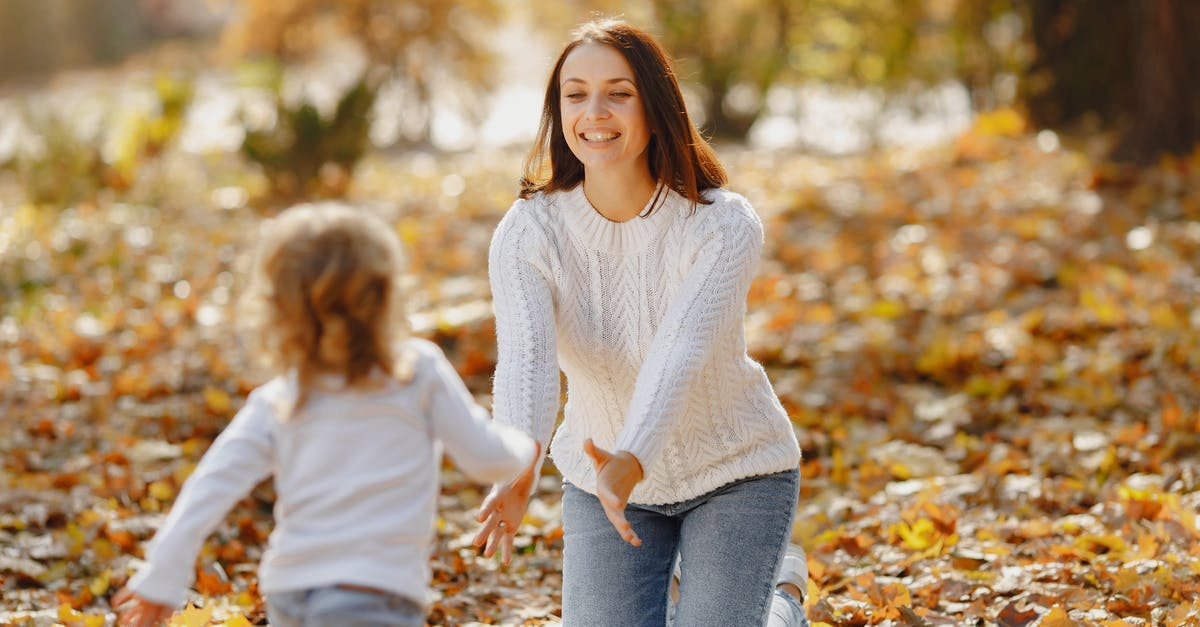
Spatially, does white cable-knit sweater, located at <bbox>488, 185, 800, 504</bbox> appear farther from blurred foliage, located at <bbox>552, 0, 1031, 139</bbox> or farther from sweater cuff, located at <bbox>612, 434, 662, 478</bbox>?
blurred foliage, located at <bbox>552, 0, 1031, 139</bbox>

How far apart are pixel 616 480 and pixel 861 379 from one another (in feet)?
9.28

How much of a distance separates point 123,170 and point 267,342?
7637 mm

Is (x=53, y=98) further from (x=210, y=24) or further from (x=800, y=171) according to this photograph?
(x=210, y=24)

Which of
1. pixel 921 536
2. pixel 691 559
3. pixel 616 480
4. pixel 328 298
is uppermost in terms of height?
pixel 328 298

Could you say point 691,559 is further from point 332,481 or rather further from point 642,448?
point 332,481

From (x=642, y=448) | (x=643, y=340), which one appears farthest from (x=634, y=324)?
(x=642, y=448)

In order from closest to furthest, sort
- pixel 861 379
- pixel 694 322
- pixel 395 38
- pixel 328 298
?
pixel 328 298 < pixel 694 322 < pixel 861 379 < pixel 395 38

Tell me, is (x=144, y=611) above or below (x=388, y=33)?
below

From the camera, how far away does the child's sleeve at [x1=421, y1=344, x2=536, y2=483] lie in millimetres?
1931

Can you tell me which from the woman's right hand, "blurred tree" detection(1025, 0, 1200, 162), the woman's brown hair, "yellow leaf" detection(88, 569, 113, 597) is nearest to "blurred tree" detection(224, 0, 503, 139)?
"blurred tree" detection(1025, 0, 1200, 162)

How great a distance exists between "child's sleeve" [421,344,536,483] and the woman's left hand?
0.42 metres

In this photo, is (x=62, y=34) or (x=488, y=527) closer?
(x=488, y=527)

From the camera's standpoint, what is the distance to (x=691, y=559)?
2.75 metres

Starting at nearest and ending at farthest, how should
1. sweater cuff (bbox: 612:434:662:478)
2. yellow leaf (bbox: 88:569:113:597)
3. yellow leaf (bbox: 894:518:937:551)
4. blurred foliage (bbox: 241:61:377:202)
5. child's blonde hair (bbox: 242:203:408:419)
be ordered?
child's blonde hair (bbox: 242:203:408:419), sweater cuff (bbox: 612:434:662:478), yellow leaf (bbox: 88:569:113:597), yellow leaf (bbox: 894:518:937:551), blurred foliage (bbox: 241:61:377:202)
